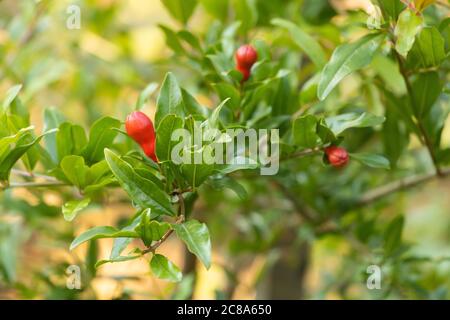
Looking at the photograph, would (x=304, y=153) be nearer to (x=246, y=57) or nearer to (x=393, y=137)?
(x=246, y=57)

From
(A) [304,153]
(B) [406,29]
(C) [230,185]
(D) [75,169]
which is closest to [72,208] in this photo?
(D) [75,169]

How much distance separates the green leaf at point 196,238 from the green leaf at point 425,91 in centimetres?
34

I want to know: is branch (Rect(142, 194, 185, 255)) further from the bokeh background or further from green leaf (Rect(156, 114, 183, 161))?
the bokeh background

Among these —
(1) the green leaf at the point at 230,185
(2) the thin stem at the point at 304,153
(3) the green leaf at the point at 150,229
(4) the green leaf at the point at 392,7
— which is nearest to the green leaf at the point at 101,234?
(3) the green leaf at the point at 150,229

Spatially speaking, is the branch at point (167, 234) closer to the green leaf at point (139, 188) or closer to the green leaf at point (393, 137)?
the green leaf at point (139, 188)

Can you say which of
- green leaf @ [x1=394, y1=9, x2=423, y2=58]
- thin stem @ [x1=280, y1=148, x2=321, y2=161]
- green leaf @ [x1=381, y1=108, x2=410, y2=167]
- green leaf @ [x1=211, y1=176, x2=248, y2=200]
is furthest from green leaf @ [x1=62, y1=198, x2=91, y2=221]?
green leaf @ [x1=381, y1=108, x2=410, y2=167]

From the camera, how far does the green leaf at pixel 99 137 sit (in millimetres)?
688

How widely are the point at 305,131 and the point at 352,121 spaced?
5 cm

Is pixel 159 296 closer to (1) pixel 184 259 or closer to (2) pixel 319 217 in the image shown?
(2) pixel 319 217

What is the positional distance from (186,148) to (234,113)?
0.15 metres

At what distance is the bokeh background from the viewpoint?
1.01 metres

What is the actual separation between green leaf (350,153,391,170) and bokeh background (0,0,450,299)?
0.66 ft
